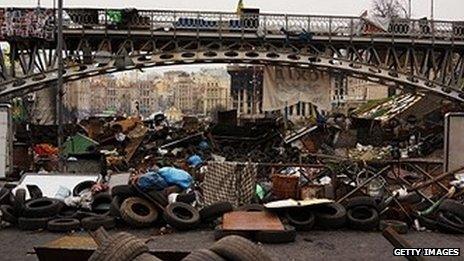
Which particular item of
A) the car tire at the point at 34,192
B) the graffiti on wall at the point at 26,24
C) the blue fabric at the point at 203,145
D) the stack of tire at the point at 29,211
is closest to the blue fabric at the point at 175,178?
the stack of tire at the point at 29,211

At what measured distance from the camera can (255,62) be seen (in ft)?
130

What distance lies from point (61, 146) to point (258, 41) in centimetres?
1859

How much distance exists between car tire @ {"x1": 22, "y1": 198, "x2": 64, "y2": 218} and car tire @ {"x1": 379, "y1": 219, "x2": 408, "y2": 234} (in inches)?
276

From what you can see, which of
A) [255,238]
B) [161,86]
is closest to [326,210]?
[255,238]

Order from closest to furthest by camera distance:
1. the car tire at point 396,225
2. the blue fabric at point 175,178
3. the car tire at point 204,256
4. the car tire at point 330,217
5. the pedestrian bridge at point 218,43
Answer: the car tire at point 204,256
the car tire at point 396,225
the car tire at point 330,217
the blue fabric at point 175,178
the pedestrian bridge at point 218,43

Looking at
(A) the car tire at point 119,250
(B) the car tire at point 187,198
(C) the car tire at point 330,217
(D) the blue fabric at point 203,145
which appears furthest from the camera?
(D) the blue fabric at point 203,145

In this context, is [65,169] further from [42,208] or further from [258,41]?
[258,41]

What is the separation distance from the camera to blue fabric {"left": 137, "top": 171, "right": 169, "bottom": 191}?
44.3 ft

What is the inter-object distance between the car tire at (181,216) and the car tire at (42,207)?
250 cm

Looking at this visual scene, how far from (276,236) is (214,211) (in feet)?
6.69

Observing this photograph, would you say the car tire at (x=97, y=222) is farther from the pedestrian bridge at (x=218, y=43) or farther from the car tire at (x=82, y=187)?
the pedestrian bridge at (x=218, y=43)

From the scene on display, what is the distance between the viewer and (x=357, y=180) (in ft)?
51.7

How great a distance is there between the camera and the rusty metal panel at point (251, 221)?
37.5ft

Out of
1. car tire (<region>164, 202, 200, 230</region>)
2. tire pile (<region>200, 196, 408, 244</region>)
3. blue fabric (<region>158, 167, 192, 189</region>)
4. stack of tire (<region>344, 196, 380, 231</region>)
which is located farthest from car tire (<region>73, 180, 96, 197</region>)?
stack of tire (<region>344, 196, 380, 231</region>)
